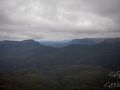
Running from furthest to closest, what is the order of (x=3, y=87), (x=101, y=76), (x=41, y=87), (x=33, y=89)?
1. (x=101, y=76)
2. (x=41, y=87)
3. (x=33, y=89)
4. (x=3, y=87)

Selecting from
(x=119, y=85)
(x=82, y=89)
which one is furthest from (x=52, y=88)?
(x=119, y=85)

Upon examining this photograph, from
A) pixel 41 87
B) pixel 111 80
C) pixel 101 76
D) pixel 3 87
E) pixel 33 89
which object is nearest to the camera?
pixel 3 87

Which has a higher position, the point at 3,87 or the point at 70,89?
the point at 3,87

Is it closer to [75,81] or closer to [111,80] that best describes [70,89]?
[75,81]

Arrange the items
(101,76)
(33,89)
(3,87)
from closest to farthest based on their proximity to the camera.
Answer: (3,87)
(33,89)
(101,76)

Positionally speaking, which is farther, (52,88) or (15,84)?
(52,88)

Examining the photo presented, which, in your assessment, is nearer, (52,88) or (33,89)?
(33,89)

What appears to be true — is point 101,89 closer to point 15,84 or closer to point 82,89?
point 82,89

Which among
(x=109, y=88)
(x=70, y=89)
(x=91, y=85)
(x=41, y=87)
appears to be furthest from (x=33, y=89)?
(x=109, y=88)

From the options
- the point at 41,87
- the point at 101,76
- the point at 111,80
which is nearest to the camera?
the point at 41,87
